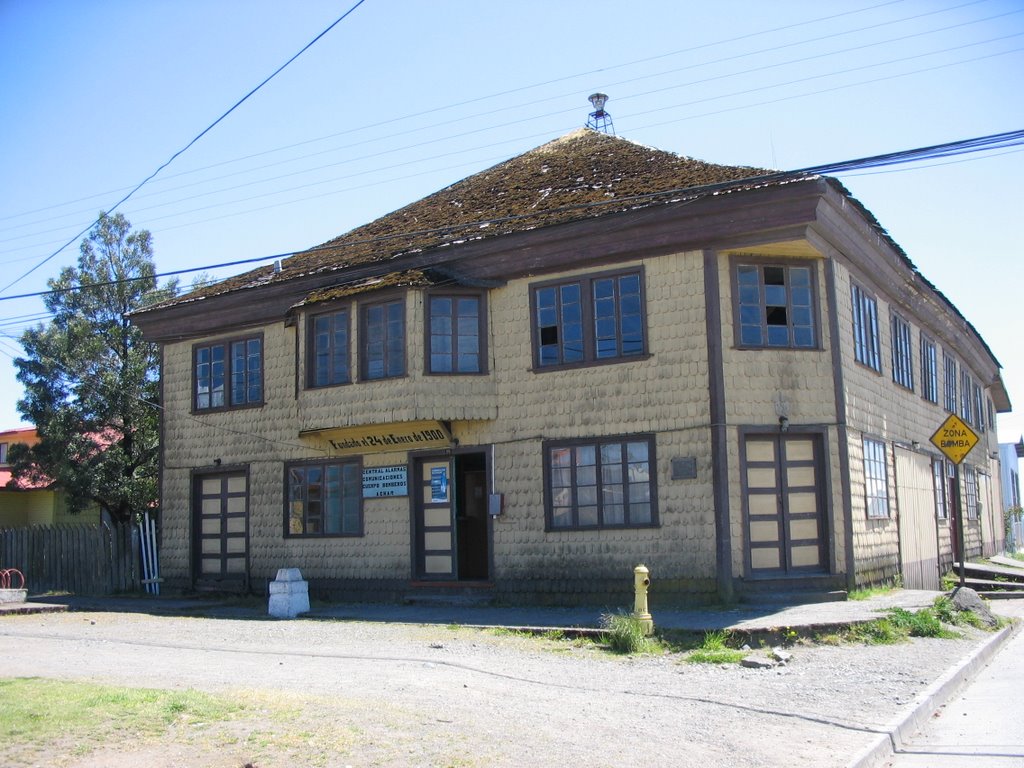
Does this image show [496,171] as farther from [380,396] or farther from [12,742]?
[12,742]

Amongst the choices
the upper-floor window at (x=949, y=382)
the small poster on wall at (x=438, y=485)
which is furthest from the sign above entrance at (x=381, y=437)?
the upper-floor window at (x=949, y=382)

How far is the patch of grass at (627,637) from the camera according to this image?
39.6 ft

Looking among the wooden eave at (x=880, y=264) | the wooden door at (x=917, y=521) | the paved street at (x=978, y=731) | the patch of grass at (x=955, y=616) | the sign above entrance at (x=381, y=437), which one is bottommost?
the paved street at (x=978, y=731)

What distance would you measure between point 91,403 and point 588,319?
56.4 feet

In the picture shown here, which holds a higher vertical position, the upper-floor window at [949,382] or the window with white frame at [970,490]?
the upper-floor window at [949,382]

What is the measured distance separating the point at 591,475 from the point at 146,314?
11.3 metres

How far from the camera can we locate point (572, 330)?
1667cm

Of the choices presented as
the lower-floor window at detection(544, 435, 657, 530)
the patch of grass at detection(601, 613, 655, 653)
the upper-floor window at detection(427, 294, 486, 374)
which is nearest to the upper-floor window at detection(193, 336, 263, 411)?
the upper-floor window at detection(427, 294, 486, 374)

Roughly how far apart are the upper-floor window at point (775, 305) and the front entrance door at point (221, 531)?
1065 cm

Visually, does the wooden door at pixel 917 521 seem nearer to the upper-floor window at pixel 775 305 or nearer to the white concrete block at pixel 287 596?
the upper-floor window at pixel 775 305

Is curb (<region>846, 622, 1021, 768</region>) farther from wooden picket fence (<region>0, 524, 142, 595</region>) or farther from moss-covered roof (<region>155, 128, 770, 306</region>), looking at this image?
wooden picket fence (<region>0, 524, 142, 595</region>)

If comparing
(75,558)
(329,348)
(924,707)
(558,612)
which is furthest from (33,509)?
(924,707)

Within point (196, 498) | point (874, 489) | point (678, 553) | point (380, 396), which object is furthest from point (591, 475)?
point (196, 498)

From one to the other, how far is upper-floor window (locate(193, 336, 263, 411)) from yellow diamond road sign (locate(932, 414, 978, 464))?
1271 cm
